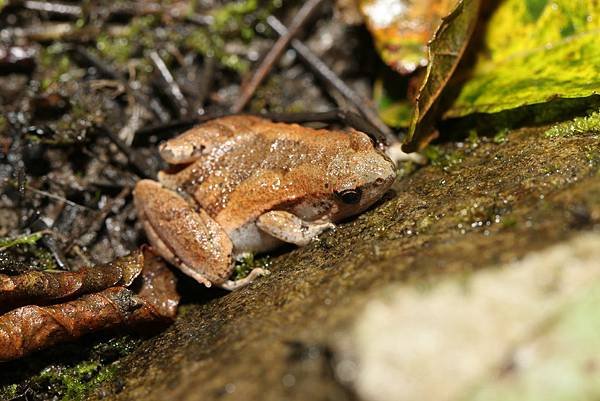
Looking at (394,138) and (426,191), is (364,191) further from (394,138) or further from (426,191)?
(394,138)

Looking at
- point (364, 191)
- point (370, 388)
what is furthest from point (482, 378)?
point (364, 191)

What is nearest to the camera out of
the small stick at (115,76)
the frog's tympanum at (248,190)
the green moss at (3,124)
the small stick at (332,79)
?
the frog's tympanum at (248,190)

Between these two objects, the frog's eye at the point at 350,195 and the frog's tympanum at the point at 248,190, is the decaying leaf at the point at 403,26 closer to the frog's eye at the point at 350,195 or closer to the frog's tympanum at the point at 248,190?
the frog's tympanum at the point at 248,190

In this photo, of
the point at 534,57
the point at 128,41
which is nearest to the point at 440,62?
the point at 534,57

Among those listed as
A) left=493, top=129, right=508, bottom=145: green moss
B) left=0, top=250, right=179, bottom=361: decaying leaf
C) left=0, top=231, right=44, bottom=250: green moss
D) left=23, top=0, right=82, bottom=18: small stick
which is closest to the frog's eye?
left=493, top=129, right=508, bottom=145: green moss

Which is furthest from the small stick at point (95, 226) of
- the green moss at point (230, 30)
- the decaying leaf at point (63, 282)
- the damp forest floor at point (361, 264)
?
the green moss at point (230, 30)

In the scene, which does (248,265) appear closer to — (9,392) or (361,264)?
(361,264)

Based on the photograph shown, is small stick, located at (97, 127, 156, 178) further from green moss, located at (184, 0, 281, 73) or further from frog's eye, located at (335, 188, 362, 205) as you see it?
frog's eye, located at (335, 188, 362, 205)
